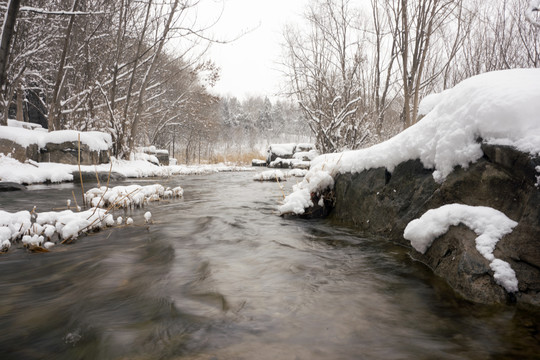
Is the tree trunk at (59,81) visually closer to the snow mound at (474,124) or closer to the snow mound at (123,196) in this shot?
the snow mound at (123,196)

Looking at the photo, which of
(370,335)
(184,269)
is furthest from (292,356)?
(184,269)

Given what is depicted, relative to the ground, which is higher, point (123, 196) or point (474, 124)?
point (474, 124)

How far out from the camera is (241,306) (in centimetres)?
171

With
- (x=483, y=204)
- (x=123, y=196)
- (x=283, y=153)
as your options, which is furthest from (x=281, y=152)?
(x=483, y=204)

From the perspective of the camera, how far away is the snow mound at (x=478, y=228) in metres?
1.58

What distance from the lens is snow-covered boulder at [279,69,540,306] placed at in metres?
1.58

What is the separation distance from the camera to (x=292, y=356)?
1.24 m

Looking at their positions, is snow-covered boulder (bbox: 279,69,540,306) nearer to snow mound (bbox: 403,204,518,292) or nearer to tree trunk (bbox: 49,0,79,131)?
snow mound (bbox: 403,204,518,292)

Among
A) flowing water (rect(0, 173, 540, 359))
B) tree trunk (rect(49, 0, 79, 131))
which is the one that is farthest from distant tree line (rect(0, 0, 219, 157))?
flowing water (rect(0, 173, 540, 359))

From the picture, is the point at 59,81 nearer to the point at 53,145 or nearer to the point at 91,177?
the point at 53,145

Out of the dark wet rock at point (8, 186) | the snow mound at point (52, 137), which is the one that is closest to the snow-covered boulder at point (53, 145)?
the snow mound at point (52, 137)

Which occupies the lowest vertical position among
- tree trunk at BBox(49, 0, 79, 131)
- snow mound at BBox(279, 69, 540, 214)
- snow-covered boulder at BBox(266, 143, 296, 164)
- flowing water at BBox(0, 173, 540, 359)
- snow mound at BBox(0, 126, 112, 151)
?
flowing water at BBox(0, 173, 540, 359)

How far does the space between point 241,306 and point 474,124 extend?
206cm

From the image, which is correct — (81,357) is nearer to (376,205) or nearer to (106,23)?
(376,205)
